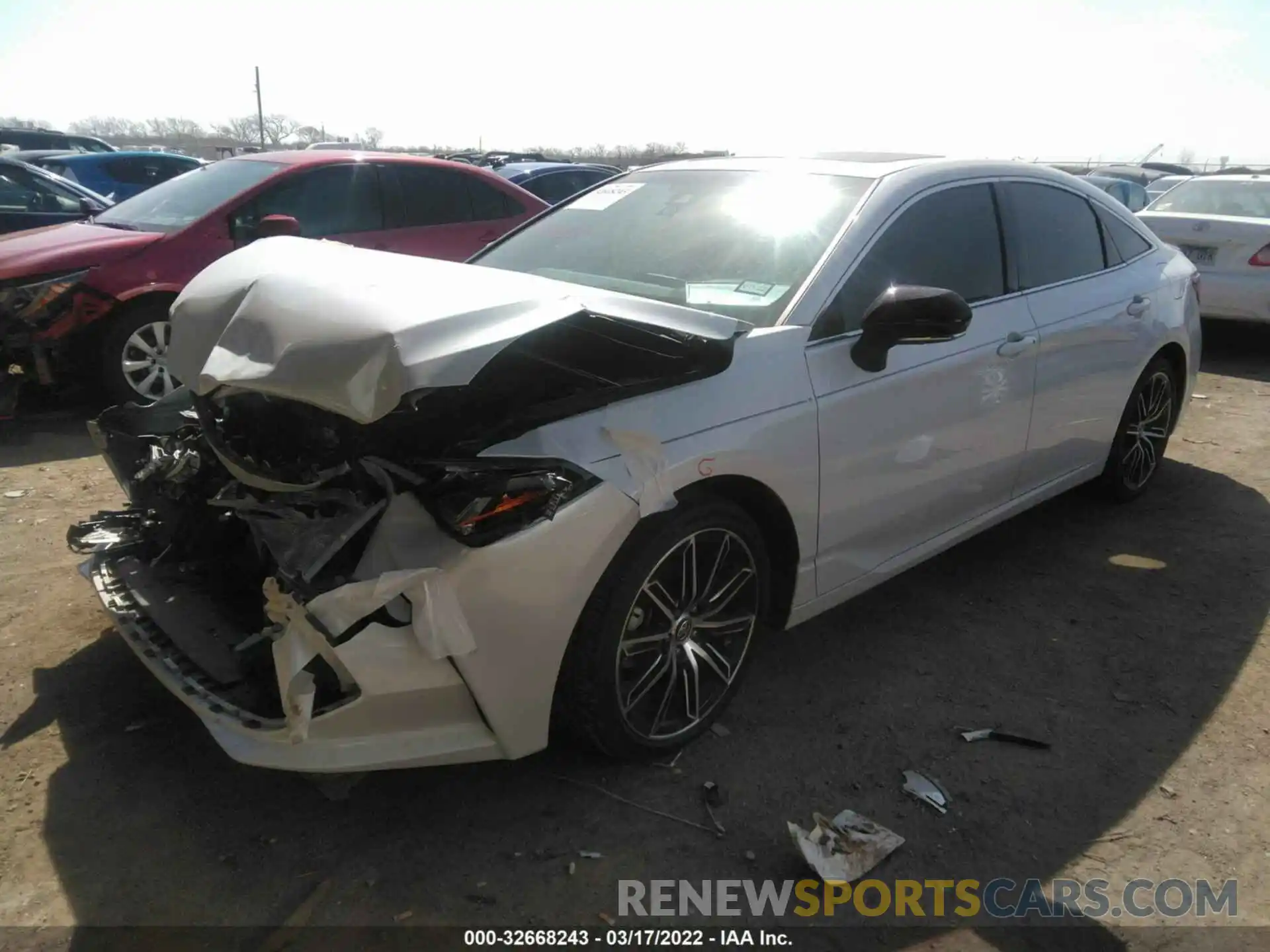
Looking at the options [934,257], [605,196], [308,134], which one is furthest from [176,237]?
[308,134]

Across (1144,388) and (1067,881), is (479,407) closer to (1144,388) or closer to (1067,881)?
(1067,881)

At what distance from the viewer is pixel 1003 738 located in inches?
124

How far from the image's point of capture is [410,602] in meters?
2.23

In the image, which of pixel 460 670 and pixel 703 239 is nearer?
pixel 460 670

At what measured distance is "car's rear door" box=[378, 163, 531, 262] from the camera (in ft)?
22.9

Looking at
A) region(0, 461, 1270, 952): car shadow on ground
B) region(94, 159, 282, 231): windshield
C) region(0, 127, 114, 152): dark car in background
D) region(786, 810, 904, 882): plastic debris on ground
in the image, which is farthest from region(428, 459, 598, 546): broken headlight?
region(0, 127, 114, 152): dark car in background

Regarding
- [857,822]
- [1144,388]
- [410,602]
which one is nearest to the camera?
[410,602]

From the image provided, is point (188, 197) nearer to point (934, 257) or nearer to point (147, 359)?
point (147, 359)

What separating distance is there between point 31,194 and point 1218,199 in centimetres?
1084

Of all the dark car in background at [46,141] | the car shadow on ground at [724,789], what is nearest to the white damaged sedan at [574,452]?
the car shadow on ground at [724,789]

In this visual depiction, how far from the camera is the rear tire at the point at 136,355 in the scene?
5801 millimetres

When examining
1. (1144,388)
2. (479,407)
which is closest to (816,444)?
(479,407)

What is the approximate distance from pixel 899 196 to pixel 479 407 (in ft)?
5.68

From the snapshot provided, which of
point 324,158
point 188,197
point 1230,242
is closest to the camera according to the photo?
point 188,197
